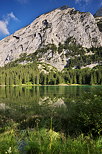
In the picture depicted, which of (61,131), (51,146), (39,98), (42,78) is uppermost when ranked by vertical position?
(42,78)

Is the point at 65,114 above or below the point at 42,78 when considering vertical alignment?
below

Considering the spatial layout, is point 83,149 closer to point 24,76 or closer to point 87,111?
point 87,111

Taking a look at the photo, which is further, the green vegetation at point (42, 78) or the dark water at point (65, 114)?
the green vegetation at point (42, 78)

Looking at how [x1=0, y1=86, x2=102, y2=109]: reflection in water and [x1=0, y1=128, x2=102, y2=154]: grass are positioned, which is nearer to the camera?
[x1=0, y1=128, x2=102, y2=154]: grass

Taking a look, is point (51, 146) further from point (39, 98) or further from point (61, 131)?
point (39, 98)

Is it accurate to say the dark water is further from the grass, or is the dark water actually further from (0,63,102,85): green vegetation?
(0,63,102,85): green vegetation

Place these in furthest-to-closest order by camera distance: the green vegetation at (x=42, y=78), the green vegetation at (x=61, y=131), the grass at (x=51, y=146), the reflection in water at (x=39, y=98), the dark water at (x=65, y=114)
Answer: the green vegetation at (x=42, y=78) < the reflection in water at (x=39, y=98) < the dark water at (x=65, y=114) < the green vegetation at (x=61, y=131) < the grass at (x=51, y=146)

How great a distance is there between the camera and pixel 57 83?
149125 mm

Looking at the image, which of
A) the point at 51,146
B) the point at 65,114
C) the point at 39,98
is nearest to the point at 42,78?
the point at 39,98

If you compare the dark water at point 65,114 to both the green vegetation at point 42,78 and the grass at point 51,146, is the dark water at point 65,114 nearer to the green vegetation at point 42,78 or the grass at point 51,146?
the grass at point 51,146

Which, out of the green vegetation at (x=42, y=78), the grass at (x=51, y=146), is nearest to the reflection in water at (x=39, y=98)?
the grass at (x=51, y=146)

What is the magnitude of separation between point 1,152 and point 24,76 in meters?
141

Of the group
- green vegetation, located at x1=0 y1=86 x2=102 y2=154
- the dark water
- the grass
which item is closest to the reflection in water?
the dark water

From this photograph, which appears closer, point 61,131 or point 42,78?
point 61,131
